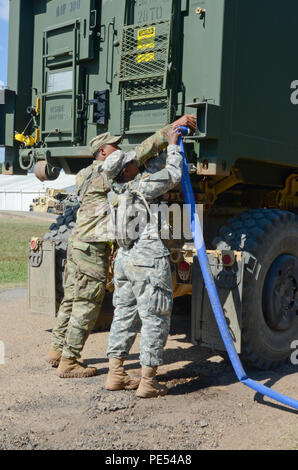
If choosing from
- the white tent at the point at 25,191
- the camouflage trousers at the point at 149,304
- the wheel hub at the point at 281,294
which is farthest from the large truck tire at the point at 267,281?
the white tent at the point at 25,191

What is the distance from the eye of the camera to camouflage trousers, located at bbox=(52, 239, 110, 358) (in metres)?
4.66

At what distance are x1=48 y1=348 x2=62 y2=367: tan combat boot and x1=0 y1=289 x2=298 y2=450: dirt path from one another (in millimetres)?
70

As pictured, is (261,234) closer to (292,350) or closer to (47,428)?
(292,350)

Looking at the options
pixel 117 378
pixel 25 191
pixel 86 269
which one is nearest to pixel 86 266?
pixel 86 269

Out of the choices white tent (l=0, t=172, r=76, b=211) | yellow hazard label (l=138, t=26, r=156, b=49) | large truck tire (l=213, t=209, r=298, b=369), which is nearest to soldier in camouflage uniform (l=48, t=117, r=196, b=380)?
yellow hazard label (l=138, t=26, r=156, b=49)

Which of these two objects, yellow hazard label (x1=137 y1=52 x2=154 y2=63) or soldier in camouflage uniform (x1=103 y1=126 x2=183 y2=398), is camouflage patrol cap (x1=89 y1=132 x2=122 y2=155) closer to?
soldier in camouflage uniform (x1=103 y1=126 x2=183 y2=398)

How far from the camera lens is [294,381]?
15.1 feet

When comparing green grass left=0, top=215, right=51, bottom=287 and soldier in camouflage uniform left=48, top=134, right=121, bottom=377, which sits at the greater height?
soldier in camouflage uniform left=48, top=134, right=121, bottom=377

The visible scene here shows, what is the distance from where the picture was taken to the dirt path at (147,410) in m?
3.44

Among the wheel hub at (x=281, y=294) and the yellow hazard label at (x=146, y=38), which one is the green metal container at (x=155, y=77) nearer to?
the yellow hazard label at (x=146, y=38)

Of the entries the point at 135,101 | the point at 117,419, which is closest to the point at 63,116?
the point at 135,101

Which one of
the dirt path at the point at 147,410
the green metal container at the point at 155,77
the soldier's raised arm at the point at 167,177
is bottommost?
the dirt path at the point at 147,410

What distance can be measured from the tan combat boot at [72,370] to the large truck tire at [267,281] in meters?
1.30

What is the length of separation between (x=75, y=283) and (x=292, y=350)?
6.77ft
